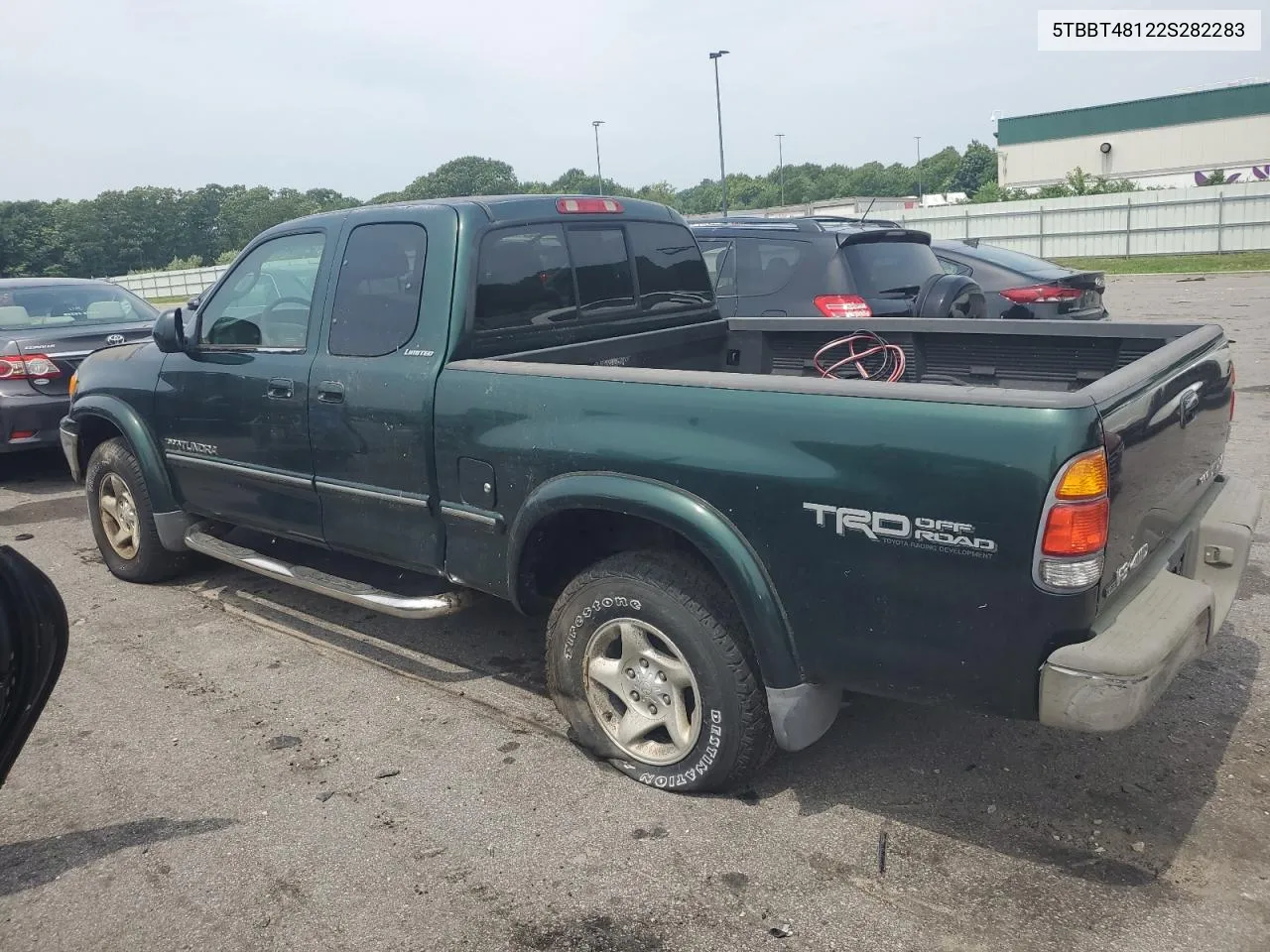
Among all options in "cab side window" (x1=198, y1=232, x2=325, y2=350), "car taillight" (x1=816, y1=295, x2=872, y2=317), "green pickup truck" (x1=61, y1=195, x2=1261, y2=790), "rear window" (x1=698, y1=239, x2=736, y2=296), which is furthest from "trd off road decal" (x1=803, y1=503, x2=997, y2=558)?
"rear window" (x1=698, y1=239, x2=736, y2=296)

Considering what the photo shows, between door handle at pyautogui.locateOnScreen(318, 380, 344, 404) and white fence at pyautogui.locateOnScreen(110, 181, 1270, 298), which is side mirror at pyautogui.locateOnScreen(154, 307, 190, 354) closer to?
door handle at pyautogui.locateOnScreen(318, 380, 344, 404)

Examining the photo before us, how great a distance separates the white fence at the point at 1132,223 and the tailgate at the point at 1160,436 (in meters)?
25.4

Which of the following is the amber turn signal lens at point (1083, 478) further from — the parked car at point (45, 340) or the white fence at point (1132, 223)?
the white fence at point (1132, 223)

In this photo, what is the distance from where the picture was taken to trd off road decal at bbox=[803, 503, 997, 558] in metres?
2.67

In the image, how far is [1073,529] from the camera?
258 centimetres

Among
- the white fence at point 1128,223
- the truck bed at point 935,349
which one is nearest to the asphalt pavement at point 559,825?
the truck bed at point 935,349

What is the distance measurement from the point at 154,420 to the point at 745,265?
4287mm

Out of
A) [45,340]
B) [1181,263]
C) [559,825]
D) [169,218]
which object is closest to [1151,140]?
[1181,263]

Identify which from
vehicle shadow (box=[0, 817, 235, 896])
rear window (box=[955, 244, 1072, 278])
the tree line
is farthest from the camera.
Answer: the tree line

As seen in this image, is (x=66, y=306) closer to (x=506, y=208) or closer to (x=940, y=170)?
(x=506, y=208)

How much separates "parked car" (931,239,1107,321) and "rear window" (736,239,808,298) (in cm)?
220

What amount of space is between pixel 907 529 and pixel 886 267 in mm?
5427

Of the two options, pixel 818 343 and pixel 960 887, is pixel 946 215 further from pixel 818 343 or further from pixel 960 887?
pixel 960 887

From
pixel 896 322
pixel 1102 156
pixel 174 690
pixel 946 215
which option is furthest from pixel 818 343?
pixel 1102 156
